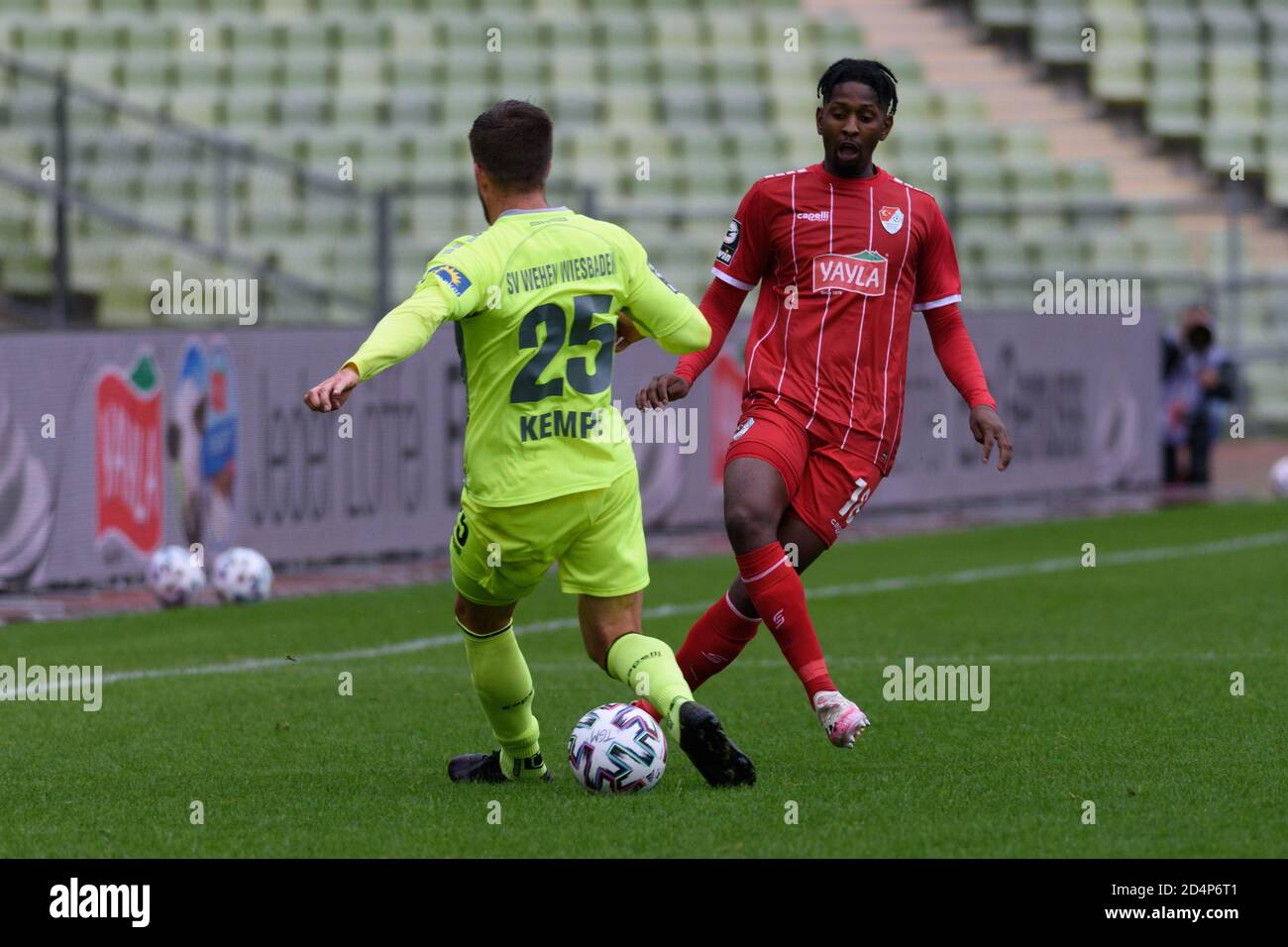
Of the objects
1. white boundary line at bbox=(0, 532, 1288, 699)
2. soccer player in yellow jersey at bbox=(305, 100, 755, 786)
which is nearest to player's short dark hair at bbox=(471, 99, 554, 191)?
soccer player in yellow jersey at bbox=(305, 100, 755, 786)

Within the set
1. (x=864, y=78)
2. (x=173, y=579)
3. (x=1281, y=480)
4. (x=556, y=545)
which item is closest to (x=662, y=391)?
(x=556, y=545)

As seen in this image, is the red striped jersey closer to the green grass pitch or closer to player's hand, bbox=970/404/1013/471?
player's hand, bbox=970/404/1013/471

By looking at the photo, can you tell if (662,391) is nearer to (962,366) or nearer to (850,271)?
(850,271)

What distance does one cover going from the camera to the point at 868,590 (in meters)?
13.1

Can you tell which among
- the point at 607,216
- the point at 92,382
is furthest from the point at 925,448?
the point at 92,382

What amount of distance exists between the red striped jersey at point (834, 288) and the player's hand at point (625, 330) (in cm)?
81

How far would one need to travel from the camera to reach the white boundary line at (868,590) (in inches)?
388

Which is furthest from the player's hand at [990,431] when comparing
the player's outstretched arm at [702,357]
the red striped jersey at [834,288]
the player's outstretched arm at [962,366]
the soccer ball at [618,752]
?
A: the soccer ball at [618,752]

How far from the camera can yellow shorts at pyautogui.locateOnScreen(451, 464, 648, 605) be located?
20.5ft

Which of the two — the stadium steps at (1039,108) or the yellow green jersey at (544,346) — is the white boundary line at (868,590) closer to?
the yellow green jersey at (544,346)

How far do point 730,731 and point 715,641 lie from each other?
783 millimetres
